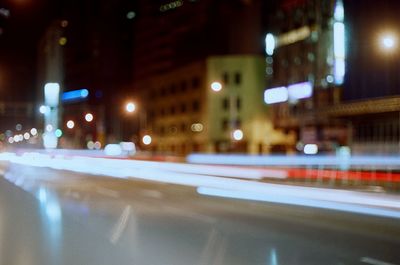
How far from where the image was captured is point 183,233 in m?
13.6

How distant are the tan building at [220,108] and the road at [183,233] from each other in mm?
52574

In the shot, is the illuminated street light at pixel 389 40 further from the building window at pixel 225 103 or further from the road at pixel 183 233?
the building window at pixel 225 103

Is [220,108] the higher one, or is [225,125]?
[220,108]

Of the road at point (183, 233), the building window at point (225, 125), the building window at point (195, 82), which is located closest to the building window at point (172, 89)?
the building window at point (195, 82)

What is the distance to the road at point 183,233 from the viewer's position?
34.3ft

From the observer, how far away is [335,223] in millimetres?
16406

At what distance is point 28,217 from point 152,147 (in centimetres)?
8518

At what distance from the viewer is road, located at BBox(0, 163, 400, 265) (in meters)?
10.5

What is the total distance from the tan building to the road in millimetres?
52574

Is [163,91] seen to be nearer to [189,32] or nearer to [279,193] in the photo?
[189,32]

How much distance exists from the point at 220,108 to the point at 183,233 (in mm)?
69356

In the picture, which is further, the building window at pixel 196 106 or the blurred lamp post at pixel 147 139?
the blurred lamp post at pixel 147 139

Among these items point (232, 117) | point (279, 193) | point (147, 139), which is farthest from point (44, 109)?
point (279, 193)

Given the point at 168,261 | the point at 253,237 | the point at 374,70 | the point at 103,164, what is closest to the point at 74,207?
the point at 253,237
